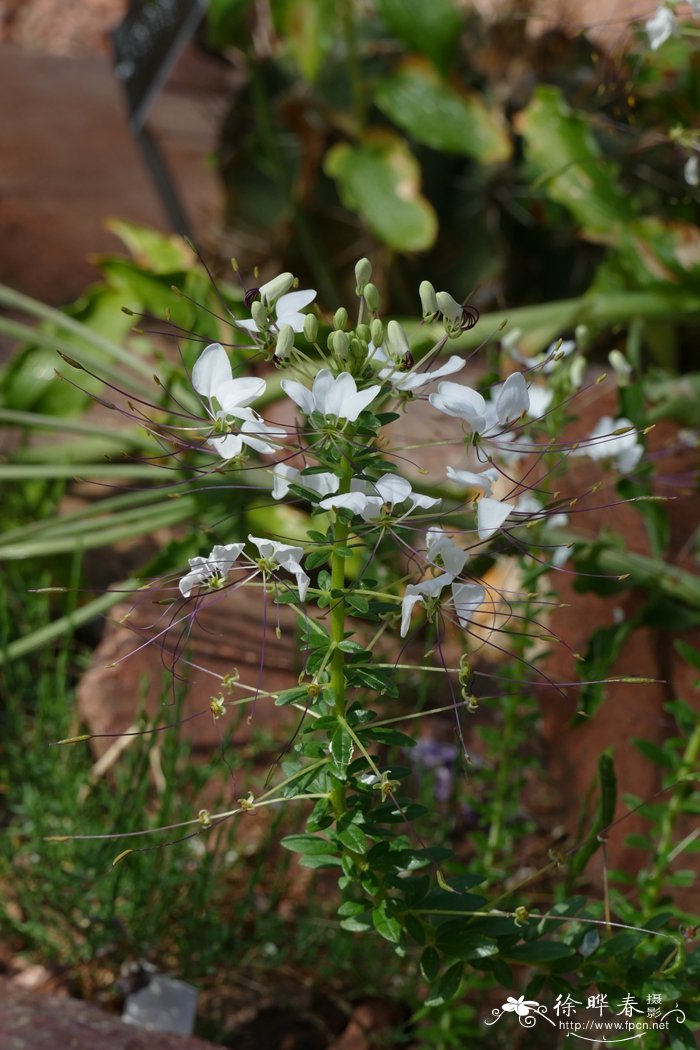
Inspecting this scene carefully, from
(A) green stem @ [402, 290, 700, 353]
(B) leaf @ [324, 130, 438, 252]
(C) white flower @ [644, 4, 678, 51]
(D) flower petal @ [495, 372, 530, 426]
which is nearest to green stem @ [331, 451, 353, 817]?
(D) flower petal @ [495, 372, 530, 426]

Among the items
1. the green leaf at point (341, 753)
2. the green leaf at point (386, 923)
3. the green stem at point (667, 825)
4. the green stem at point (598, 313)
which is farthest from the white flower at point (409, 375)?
the green stem at point (598, 313)

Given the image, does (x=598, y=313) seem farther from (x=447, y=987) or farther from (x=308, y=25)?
(x=447, y=987)

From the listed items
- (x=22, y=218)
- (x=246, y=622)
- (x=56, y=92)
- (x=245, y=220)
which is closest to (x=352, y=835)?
(x=246, y=622)

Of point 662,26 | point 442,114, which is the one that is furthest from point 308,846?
point 442,114

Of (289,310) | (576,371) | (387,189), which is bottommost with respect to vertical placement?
(387,189)

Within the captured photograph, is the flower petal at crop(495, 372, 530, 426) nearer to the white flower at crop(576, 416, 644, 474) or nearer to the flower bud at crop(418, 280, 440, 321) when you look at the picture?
the flower bud at crop(418, 280, 440, 321)

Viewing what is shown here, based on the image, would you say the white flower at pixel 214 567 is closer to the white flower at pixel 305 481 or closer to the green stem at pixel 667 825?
the white flower at pixel 305 481
